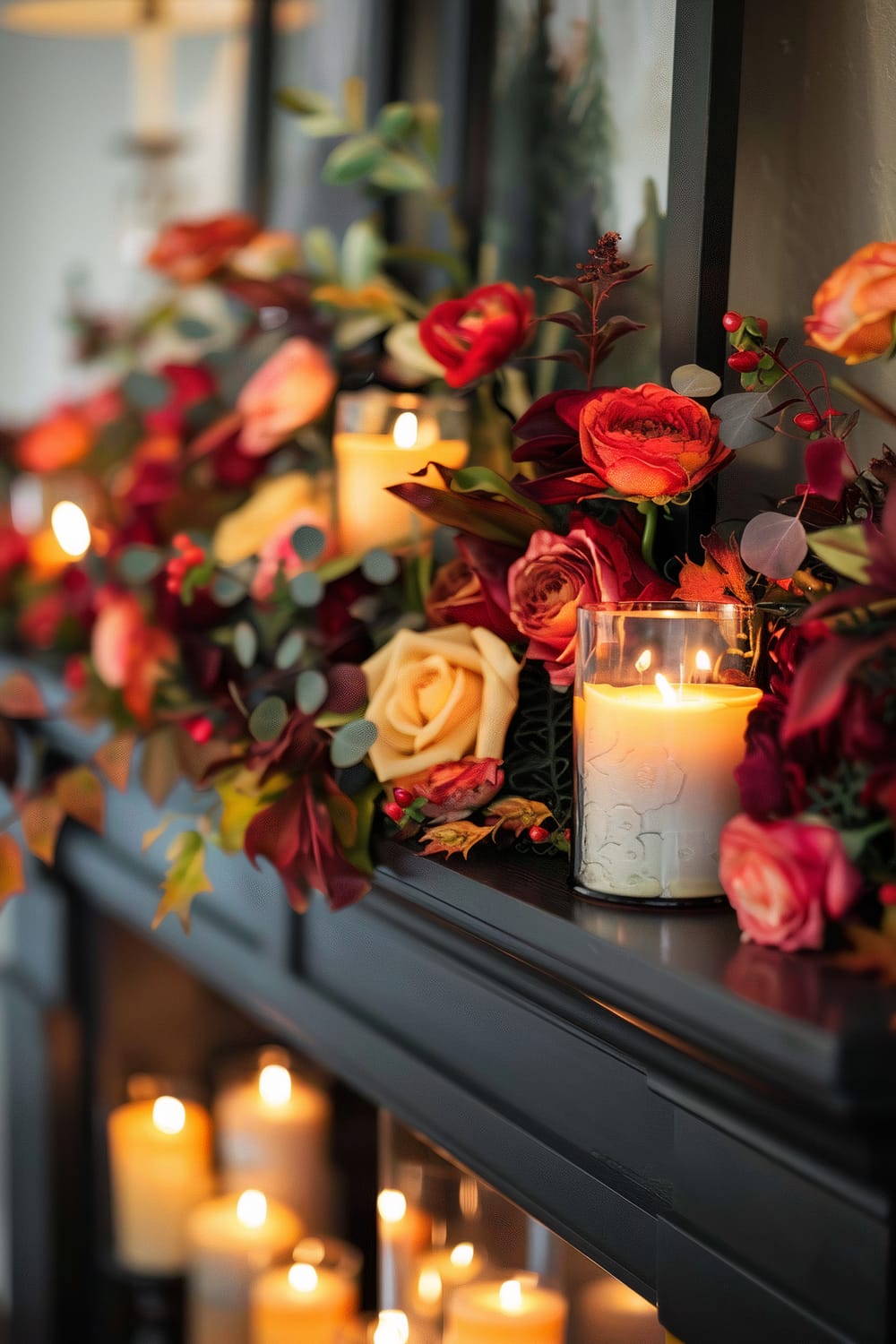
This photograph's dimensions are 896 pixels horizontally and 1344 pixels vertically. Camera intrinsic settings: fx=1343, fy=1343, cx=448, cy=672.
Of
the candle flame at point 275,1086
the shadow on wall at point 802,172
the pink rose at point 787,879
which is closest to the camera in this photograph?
the pink rose at point 787,879

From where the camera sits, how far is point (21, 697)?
1.04 metres

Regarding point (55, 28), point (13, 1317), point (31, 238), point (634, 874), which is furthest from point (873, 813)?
point (31, 238)

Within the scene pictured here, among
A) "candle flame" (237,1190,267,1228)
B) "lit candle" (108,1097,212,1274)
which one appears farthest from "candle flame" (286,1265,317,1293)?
"lit candle" (108,1097,212,1274)

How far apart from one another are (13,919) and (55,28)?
1.03 m

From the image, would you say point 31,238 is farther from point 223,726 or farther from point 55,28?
point 223,726

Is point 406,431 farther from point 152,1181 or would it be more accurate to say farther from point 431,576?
point 152,1181

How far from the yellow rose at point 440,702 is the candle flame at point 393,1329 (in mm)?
473

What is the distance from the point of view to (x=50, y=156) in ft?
5.65

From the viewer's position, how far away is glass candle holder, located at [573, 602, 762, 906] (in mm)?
532

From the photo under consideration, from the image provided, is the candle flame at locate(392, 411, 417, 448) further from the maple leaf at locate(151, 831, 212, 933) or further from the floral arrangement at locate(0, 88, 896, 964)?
the maple leaf at locate(151, 831, 212, 933)

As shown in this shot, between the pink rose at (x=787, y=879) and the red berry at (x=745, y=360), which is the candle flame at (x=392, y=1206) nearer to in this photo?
the pink rose at (x=787, y=879)

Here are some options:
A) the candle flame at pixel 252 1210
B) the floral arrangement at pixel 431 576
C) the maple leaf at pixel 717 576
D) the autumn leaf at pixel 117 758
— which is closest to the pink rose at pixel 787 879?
the floral arrangement at pixel 431 576

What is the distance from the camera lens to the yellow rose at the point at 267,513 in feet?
2.96

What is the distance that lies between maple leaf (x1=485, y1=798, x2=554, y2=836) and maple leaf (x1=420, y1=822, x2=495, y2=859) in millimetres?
11
